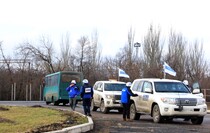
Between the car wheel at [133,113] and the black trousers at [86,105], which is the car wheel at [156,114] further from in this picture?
the black trousers at [86,105]

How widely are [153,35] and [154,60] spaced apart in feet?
15.7

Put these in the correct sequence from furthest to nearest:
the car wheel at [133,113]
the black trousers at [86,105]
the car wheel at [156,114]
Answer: the black trousers at [86,105] → the car wheel at [133,113] → the car wheel at [156,114]

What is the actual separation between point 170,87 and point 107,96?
23.0ft

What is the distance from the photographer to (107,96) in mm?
24750

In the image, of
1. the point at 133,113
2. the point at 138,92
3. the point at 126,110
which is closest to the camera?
the point at 126,110

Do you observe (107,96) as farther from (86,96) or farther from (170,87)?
(170,87)

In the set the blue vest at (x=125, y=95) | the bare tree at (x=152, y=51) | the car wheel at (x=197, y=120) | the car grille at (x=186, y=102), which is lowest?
the car wheel at (x=197, y=120)

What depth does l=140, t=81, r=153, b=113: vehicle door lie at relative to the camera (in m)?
17.9

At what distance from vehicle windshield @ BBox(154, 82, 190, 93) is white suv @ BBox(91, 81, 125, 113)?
254 inches

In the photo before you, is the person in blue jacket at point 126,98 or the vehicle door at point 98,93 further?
A: the vehicle door at point 98,93

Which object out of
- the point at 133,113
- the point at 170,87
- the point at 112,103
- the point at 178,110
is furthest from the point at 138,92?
the point at 112,103

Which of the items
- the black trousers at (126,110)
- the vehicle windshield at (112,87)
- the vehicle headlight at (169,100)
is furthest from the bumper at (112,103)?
the vehicle headlight at (169,100)

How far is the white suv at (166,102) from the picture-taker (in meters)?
16.8

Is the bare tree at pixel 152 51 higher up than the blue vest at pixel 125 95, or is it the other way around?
the bare tree at pixel 152 51
